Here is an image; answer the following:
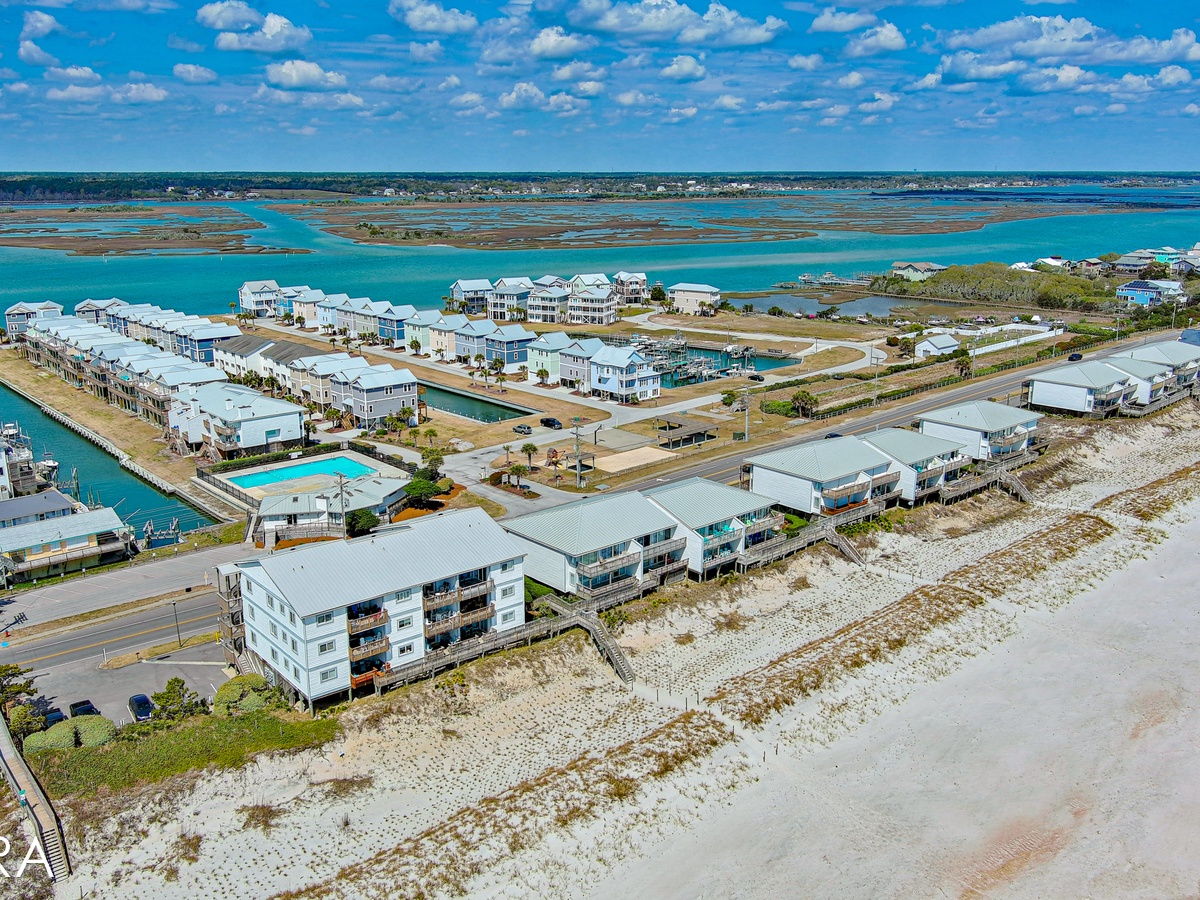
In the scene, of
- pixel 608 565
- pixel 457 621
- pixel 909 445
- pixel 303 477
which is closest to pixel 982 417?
pixel 909 445

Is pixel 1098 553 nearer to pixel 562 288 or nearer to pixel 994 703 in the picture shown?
pixel 994 703

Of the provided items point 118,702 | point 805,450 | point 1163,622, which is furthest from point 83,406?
point 1163,622

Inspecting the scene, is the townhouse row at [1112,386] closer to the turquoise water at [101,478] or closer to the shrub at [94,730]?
the turquoise water at [101,478]

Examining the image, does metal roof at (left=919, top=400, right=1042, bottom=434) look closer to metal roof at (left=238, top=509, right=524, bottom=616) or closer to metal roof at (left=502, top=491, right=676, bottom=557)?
metal roof at (left=502, top=491, right=676, bottom=557)

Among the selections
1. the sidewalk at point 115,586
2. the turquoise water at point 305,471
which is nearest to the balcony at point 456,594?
the sidewalk at point 115,586

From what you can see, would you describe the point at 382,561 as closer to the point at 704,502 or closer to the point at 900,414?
the point at 704,502

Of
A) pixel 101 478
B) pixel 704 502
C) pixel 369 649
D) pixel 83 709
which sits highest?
pixel 704 502
